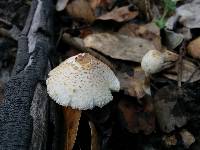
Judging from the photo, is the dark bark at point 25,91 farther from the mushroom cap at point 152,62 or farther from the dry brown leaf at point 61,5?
the mushroom cap at point 152,62

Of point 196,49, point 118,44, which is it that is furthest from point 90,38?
point 196,49

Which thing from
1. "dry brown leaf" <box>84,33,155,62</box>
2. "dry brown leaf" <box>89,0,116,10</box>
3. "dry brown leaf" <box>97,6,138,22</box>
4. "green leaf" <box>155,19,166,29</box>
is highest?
"dry brown leaf" <box>89,0,116,10</box>

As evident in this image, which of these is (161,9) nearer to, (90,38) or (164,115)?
(90,38)

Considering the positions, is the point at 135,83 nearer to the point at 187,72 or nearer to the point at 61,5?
the point at 187,72

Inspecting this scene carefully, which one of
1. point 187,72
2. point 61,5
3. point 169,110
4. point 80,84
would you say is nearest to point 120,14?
point 61,5

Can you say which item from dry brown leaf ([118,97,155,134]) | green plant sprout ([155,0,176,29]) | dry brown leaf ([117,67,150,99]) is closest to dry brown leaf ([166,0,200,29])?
green plant sprout ([155,0,176,29])

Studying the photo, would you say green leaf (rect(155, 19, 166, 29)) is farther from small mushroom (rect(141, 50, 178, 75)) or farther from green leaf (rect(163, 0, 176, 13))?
small mushroom (rect(141, 50, 178, 75))

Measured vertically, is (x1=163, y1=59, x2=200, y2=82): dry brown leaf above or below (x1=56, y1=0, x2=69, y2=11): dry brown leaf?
below
